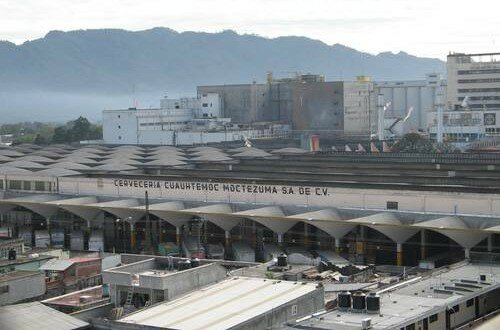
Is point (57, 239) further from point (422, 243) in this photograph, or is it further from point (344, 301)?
point (344, 301)

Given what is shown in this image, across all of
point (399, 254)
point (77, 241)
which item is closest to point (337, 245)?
point (399, 254)

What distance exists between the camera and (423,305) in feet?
49.9

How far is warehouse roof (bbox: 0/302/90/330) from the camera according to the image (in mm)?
14148

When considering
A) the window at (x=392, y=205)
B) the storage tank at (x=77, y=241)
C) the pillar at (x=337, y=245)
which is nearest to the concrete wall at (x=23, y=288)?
the pillar at (x=337, y=245)

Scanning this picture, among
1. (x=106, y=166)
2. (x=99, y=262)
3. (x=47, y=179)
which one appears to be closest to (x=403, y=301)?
(x=99, y=262)

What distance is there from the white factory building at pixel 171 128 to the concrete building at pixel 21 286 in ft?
157

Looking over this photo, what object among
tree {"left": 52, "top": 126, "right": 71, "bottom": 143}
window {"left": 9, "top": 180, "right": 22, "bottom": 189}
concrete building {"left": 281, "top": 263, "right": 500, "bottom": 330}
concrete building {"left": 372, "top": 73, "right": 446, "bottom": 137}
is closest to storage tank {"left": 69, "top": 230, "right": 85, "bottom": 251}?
window {"left": 9, "top": 180, "right": 22, "bottom": 189}

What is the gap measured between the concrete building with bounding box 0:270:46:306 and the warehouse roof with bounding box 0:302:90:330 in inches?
101

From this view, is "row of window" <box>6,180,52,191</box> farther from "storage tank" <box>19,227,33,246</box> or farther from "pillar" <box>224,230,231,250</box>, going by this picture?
"pillar" <box>224,230,231,250</box>

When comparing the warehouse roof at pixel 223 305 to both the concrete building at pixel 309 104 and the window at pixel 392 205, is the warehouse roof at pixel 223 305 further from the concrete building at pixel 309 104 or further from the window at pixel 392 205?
the concrete building at pixel 309 104

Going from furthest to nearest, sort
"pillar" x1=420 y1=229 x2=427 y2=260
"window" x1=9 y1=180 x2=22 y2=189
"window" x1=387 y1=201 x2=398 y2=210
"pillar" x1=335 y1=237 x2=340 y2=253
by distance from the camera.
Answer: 1. "window" x1=9 y1=180 x2=22 y2=189
2. "window" x1=387 y1=201 x2=398 y2=210
3. "pillar" x1=335 y1=237 x2=340 y2=253
4. "pillar" x1=420 y1=229 x2=427 y2=260

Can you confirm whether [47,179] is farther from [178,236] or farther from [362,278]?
[362,278]

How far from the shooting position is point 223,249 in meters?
28.7

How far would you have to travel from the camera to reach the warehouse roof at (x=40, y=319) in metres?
14.1
